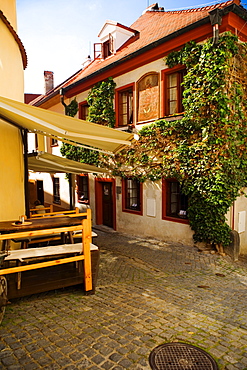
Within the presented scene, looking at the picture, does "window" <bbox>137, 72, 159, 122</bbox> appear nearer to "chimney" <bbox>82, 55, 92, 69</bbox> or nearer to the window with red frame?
the window with red frame

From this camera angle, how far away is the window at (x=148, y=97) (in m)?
9.07

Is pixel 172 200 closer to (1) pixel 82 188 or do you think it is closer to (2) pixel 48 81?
(1) pixel 82 188

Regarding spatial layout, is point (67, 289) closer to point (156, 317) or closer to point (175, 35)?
point (156, 317)

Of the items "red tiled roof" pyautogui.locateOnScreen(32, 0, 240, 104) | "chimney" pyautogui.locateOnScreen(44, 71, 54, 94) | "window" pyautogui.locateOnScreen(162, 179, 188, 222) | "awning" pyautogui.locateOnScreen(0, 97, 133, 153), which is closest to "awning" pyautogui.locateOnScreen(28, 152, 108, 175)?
"awning" pyautogui.locateOnScreen(0, 97, 133, 153)

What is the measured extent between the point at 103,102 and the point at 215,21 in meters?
5.39

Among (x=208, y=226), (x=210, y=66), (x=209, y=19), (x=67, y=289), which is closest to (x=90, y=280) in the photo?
(x=67, y=289)

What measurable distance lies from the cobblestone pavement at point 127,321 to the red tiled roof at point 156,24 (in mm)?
7326

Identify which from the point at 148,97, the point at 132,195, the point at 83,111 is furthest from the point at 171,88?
the point at 83,111

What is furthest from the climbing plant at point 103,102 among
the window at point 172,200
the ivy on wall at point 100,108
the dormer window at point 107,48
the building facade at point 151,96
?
the window at point 172,200

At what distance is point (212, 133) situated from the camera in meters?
7.34

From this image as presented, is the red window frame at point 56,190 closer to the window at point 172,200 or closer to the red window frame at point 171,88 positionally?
the window at point 172,200

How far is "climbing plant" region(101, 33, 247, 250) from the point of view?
7191 millimetres

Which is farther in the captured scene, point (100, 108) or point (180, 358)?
point (100, 108)

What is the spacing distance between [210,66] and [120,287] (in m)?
6.22
